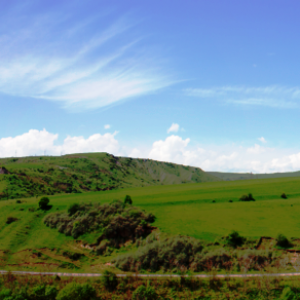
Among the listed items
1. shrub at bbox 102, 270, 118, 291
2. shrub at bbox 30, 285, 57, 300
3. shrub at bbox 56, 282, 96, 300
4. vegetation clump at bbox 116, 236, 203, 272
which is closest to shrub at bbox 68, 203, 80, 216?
vegetation clump at bbox 116, 236, 203, 272

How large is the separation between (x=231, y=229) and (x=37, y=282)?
33917mm

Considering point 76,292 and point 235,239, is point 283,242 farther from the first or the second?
point 76,292

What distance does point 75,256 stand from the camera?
4762 cm

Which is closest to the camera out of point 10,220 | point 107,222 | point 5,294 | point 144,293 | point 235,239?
point 5,294

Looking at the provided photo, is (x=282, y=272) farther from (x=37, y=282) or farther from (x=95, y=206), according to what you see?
(x=95, y=206)

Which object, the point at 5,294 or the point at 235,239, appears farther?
the point at 235,239

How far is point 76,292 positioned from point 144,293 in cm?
859

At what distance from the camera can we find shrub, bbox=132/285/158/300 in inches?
1280

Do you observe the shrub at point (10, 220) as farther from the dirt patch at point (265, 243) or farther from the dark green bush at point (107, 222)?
the dirt patch at point (265, 243)

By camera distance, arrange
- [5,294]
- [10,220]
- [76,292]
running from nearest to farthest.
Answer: [5,294] < [76,292] < [10,220]

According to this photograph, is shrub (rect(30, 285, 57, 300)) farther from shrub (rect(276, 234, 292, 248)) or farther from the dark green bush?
shrub (rect(276, 234, 292, 248))

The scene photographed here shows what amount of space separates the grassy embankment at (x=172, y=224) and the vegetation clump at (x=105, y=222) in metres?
1.93

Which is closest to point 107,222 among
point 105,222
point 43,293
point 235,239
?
point 105,222

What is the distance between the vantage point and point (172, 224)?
52969 millimetres
